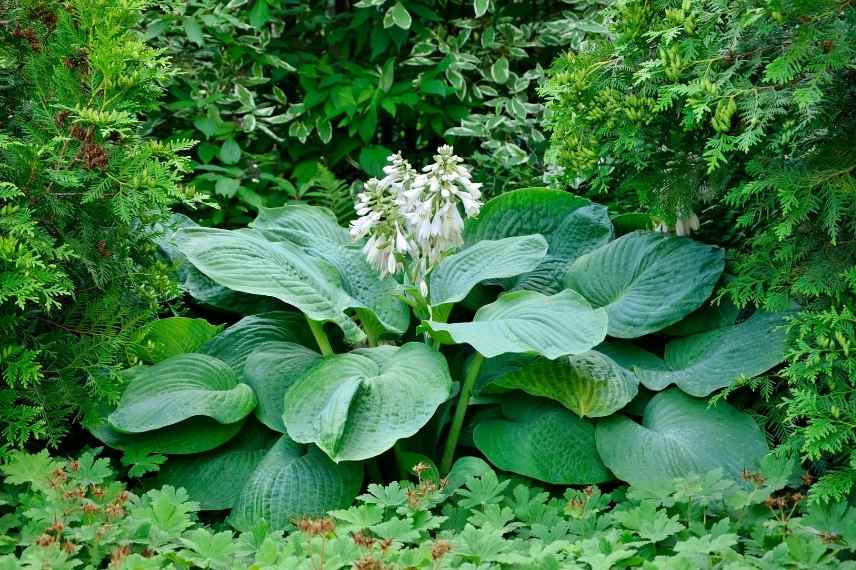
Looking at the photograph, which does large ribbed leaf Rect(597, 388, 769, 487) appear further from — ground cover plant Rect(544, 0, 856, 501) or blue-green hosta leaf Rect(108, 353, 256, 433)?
blue-green hosta leaf Rect(108, 353, 256, 433)

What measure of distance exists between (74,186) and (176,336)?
72 centimetres

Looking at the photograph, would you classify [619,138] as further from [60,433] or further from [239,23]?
[239,23]

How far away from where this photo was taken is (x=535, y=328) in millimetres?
3043

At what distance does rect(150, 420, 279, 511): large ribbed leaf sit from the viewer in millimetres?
3115

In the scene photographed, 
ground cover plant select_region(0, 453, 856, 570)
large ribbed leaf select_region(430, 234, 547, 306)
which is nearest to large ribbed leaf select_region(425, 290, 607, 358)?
large ribbed leaf select_region(430, 234, 547, 306)

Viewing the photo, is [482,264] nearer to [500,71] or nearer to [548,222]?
[548,222]

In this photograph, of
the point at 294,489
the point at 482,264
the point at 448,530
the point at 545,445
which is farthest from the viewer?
the point at 482,264

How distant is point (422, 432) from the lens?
3350 millimetres

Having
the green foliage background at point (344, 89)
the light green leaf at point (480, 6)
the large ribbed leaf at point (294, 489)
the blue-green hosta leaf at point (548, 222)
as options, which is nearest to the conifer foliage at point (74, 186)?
the large ribbed leaf at point (294, 489)

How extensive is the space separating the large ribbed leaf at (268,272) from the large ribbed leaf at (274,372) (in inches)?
7.3

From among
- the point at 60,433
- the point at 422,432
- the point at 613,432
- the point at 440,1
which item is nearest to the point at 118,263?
the point at 60,433

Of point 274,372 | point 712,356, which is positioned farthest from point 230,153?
point 712,356

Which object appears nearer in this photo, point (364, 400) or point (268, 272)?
point (364, 400)

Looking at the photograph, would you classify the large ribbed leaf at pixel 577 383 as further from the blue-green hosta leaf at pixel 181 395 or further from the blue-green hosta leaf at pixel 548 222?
the blue-green hosta leaf at pixel 181 395
